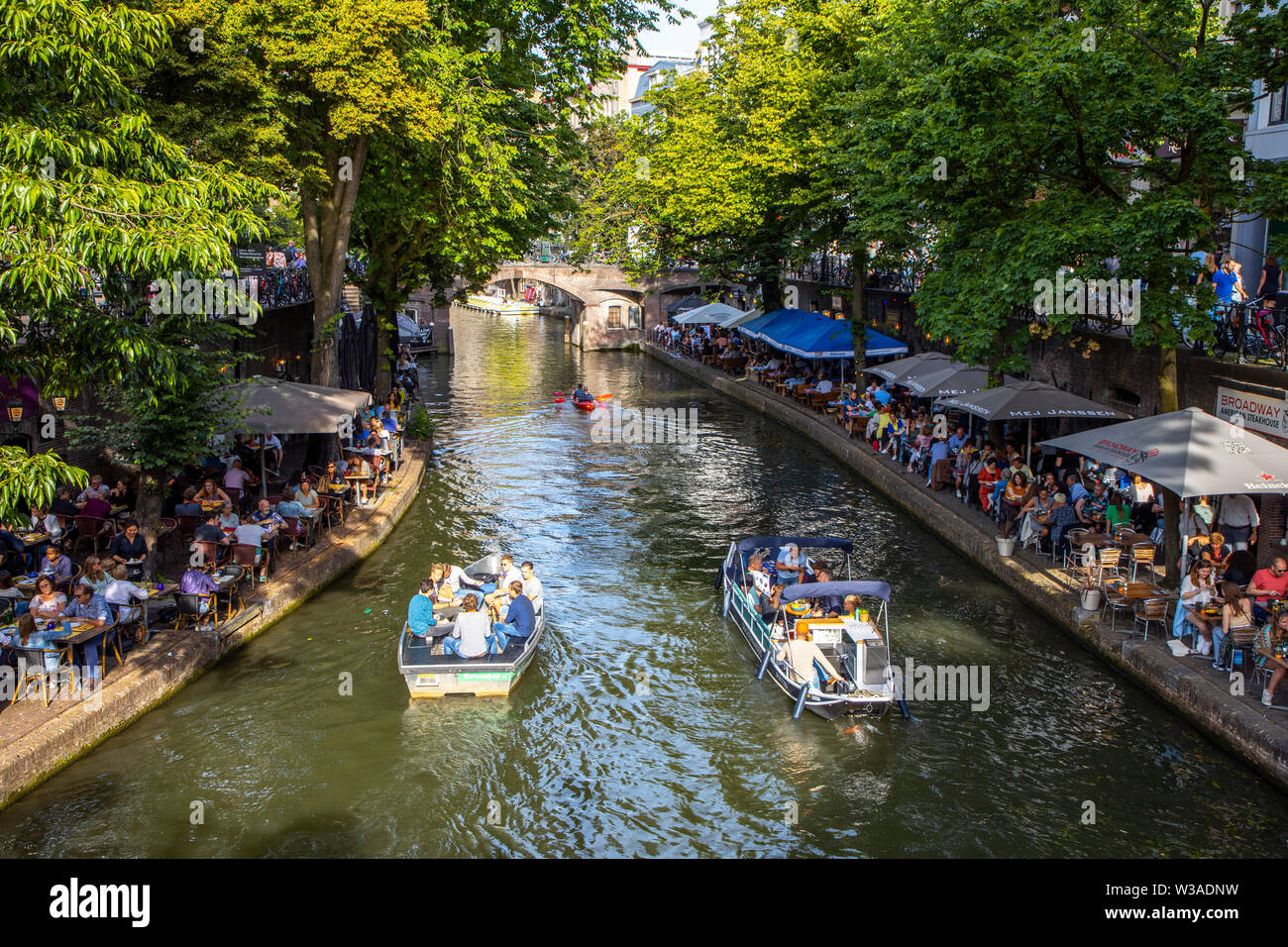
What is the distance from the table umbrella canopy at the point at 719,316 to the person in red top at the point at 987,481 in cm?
2243

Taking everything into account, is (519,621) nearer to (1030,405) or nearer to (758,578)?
(758,578)

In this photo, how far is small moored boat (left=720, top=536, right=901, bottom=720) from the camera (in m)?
13.4

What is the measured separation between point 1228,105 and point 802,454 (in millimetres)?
15408

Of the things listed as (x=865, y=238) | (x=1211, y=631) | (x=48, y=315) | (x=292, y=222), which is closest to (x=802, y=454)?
(x=865, y=238)

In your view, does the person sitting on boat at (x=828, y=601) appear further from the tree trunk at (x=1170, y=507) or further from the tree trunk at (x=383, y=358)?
the tree trunk at (x=383, y=358)

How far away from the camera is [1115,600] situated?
1510 cm

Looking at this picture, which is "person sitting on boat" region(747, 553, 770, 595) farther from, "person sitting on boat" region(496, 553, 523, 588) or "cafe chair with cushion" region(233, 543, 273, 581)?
"cafe chair with cushion" region(233, 543, 273, 581)

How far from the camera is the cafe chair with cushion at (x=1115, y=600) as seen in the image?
49.5 feet

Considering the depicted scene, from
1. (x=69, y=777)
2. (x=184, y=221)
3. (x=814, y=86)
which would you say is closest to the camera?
(x=184, y=221)

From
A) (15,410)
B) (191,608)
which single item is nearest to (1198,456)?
(191,608)

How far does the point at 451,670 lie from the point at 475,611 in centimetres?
78

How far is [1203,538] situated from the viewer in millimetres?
15586
